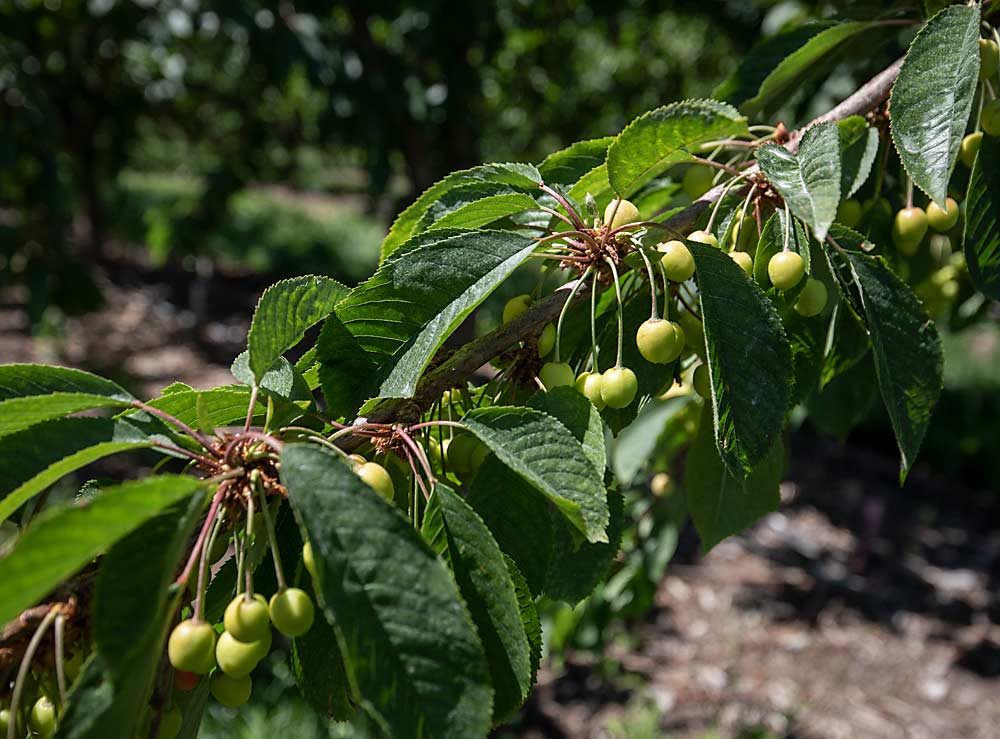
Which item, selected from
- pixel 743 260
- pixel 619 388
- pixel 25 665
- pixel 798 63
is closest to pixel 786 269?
pixel 743 260

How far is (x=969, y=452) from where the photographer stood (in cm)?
474

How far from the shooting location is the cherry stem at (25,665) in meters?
0.51

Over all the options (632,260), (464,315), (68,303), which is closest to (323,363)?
(464,315)

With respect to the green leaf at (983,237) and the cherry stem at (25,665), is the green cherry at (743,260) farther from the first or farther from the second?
the cherry stem at (25,665)

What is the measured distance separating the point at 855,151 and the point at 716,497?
0.44 meters

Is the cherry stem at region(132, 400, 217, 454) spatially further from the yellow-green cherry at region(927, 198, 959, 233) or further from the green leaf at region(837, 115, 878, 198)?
the yellow-green cherry at region(927, 198, 959, 233)

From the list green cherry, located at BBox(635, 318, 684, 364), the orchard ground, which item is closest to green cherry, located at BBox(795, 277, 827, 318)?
green cherry, located at BBox(635, 318, 684, 364)

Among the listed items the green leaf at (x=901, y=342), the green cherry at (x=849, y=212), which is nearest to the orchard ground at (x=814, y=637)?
the green cherry at (x=849, y=212)

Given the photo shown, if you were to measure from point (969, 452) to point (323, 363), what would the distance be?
16.3ft

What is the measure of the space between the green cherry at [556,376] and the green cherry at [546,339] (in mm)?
40

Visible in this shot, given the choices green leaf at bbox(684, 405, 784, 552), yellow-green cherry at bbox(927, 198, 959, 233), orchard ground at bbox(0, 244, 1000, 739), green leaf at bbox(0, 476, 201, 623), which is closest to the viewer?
green leaf at bbox(0, 476, 201, 623)

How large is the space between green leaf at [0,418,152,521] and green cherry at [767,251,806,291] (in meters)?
0.51

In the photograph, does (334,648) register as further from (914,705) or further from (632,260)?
(914,705)

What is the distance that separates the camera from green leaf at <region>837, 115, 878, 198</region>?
797 millimetres
